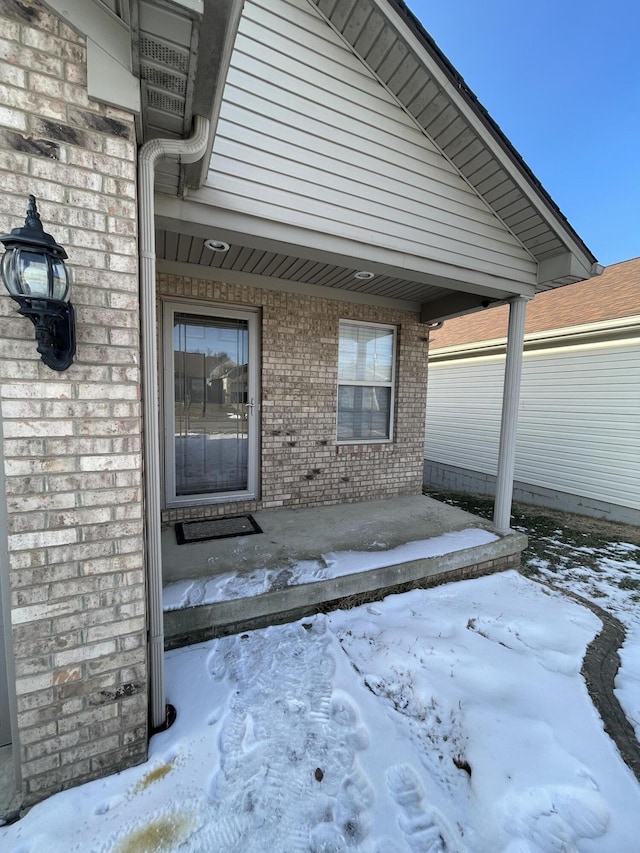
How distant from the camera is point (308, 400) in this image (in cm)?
416

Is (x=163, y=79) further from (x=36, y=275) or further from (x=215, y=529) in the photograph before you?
(x=215, y=529)

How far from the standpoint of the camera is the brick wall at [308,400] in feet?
12.5

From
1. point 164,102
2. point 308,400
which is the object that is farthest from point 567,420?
point 164,102

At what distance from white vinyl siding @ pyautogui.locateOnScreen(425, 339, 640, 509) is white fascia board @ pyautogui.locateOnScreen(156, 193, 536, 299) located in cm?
351

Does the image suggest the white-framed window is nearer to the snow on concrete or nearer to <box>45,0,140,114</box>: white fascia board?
the snow on concrete

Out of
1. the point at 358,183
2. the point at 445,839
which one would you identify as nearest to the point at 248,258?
the point at 358,183

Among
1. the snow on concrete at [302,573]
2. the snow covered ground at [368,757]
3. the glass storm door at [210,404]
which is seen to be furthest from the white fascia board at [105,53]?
the snow covered ground at [368,757]

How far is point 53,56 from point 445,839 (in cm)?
316

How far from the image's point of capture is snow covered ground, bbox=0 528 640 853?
4.55ft

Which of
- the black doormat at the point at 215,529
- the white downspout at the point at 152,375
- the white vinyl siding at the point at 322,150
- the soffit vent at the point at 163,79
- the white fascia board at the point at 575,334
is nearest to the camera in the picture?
the soffit vent at the point at 163,79

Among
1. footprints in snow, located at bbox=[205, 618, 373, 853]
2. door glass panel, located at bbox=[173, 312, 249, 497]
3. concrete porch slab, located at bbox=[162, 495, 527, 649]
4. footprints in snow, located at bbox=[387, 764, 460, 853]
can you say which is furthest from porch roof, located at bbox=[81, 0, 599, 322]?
footprints in snow, located at bbox=[387, 764, 460, 853]

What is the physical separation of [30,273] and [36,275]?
16 millimetres

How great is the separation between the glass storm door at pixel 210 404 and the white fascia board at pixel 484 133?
236 centimetres

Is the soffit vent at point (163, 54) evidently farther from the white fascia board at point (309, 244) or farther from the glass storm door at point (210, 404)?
the glass storm door at point (210, 404)
